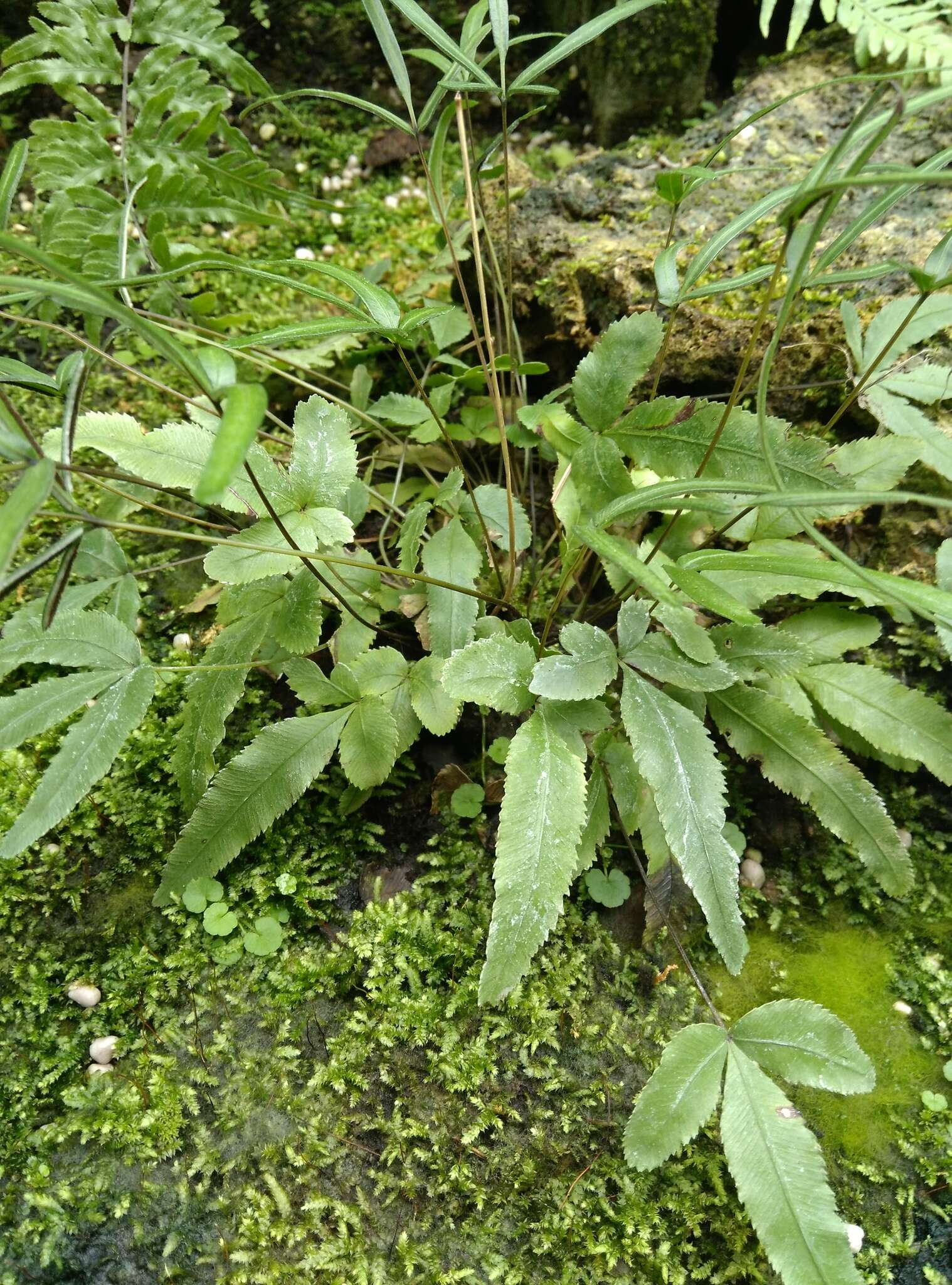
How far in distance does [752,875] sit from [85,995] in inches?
64.9

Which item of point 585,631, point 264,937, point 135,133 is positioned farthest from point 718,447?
point 135,133

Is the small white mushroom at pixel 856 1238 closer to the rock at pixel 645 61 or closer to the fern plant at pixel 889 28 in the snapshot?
the fern plant at pixel 889 28

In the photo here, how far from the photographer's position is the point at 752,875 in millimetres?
1975

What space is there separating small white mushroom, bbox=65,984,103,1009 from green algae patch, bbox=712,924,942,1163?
145 cm

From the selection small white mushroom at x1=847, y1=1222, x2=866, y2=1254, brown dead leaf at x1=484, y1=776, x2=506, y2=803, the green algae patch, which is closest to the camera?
small white mushroom at x1=847, y1=1222, x2=866, y2=1254

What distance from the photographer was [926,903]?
1.91 metres

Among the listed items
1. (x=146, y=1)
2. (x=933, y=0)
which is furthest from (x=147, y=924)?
(x=933, y=0)

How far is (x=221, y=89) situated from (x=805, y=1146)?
319cm

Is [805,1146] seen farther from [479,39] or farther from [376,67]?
[376,67]

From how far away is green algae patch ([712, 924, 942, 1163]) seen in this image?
64.2 inches

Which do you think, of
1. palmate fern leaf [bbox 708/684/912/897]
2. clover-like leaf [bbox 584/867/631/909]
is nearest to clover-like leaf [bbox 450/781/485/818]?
clover-like leaf [bbox 584/867/631/909]

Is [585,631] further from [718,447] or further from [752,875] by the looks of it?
[752,875]

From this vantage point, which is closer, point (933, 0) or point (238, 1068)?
point (238, 1068)

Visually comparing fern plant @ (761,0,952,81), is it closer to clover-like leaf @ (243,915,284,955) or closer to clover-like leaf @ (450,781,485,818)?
clover-like leaf @ (450,781,485,818)
